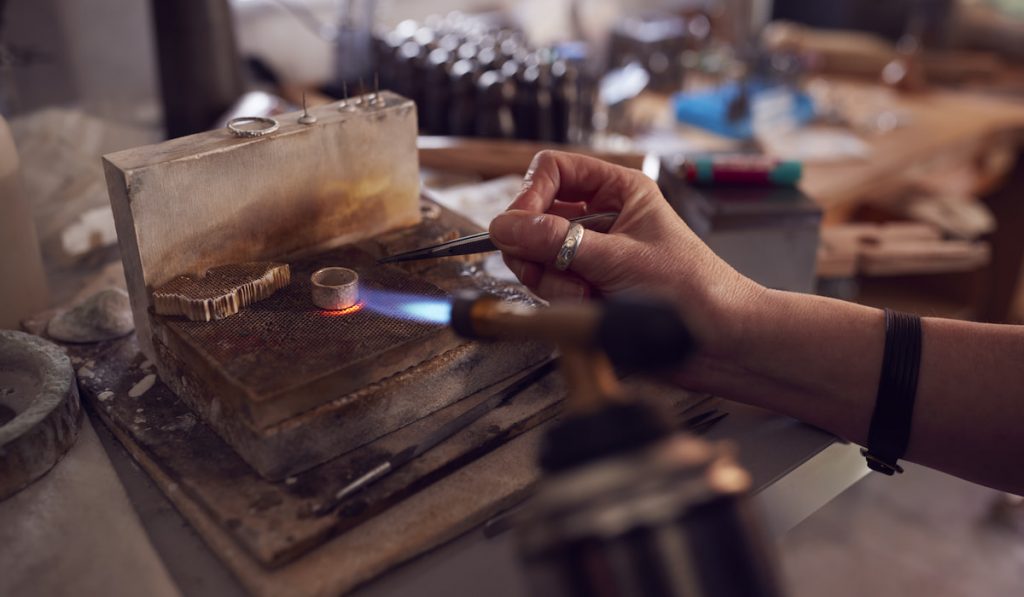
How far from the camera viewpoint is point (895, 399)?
0.93 metres

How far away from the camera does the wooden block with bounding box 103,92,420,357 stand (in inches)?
33.5

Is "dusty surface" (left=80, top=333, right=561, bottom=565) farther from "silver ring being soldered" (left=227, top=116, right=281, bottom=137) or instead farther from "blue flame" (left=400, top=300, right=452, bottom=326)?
"silver ring being soldered" (left=227, top=116, right=281, bottom=137)

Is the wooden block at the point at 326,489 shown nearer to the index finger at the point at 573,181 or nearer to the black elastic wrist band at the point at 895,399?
the index finger at the point at 573,181

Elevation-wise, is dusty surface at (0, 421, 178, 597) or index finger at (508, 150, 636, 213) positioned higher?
index finger at (508, 150, 636, 213)

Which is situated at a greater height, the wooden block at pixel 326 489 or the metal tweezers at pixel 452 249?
the metal tweezers at pixel 452 249

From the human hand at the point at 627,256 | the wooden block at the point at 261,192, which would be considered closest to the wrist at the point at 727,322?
the human hand at the point at 627,256

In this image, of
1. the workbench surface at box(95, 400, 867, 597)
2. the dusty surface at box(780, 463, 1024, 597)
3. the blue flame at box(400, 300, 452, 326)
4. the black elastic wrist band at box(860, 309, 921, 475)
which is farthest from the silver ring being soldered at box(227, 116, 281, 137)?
the dusty surface at box(780, 463, 1024, 597)

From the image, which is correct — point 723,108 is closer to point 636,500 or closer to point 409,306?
point 409,306

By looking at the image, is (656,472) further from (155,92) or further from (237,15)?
(237,15)

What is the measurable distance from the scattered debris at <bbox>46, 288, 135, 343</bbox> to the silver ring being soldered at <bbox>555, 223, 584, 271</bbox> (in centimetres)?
54

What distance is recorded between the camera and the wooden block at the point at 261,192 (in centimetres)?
85

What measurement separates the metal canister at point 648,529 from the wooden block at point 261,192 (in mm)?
575

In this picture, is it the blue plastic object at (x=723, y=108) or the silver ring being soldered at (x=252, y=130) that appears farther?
the blue plastic object at (x=723, y=108)

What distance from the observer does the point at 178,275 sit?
2.95 feet
